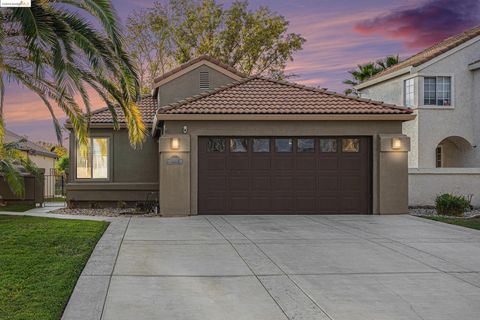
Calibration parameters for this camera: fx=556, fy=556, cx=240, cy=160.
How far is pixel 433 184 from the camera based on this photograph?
20.8 metres

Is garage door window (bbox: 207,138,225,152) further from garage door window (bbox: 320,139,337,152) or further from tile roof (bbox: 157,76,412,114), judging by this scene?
garage door window (bbox: 320,139,337,152)

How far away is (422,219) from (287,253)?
771 centimetres

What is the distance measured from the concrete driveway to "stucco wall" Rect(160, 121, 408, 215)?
3.93 m

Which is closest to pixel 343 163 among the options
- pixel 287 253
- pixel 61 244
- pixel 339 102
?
pixel 339 102

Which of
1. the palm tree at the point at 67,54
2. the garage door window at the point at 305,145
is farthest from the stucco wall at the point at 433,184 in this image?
the palm tree at the point at 67,54

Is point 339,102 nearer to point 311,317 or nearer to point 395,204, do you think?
point 395,204

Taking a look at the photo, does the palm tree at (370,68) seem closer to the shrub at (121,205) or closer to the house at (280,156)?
the house at (280,156)

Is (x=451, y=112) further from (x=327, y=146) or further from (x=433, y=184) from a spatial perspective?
(x=327, y=146)

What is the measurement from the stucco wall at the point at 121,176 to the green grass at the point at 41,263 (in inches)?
226

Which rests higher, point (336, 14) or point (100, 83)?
point (336, 14)

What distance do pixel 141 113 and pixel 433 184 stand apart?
39.3 ft

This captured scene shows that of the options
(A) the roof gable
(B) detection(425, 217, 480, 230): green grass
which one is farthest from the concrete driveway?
(A) the roof gable

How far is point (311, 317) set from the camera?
6.37 metres

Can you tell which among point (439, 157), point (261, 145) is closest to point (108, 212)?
point (261, 145)
